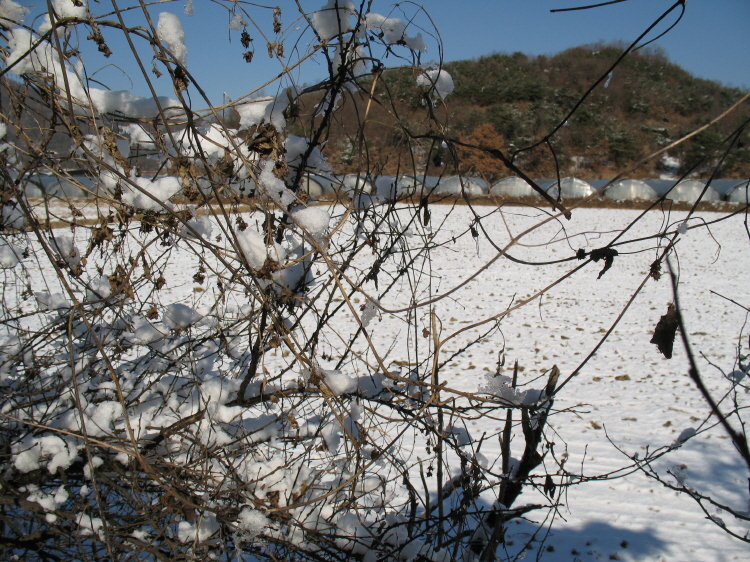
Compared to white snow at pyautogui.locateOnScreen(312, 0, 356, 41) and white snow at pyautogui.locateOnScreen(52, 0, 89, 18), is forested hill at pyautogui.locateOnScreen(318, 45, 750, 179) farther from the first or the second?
white snow at pyautogui.locateOnScreen(52, 0, 89, 18)

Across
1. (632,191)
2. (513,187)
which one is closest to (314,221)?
(513,187)

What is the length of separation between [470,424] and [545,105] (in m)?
38.2

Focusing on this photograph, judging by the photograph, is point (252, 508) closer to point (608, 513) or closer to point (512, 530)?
point (512, 530)

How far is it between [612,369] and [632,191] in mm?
17792

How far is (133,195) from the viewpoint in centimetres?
143

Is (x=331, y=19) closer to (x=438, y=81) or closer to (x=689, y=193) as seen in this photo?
(x=438, y=81)

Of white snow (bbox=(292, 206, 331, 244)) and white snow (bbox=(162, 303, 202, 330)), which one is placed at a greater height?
white snow (bbox=(162, 303, 202, 330))

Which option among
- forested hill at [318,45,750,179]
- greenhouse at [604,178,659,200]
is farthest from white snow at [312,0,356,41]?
greenhouse at [604,178,659,200]

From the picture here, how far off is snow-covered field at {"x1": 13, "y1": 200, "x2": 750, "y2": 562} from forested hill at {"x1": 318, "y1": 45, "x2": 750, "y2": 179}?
10372 millimetres

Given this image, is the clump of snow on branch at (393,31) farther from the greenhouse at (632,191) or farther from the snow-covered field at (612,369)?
the greenhouse at (632,191)

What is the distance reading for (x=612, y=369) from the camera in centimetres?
531

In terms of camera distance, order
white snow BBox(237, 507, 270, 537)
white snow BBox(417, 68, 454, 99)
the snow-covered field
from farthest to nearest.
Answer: the snow-covered field < white snow BBox(417, 68, 454, 99) < white snow BBox(237, 507, 270, 537)

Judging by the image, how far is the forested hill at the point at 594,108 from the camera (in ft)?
94.6

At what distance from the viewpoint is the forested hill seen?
28.8 meters
